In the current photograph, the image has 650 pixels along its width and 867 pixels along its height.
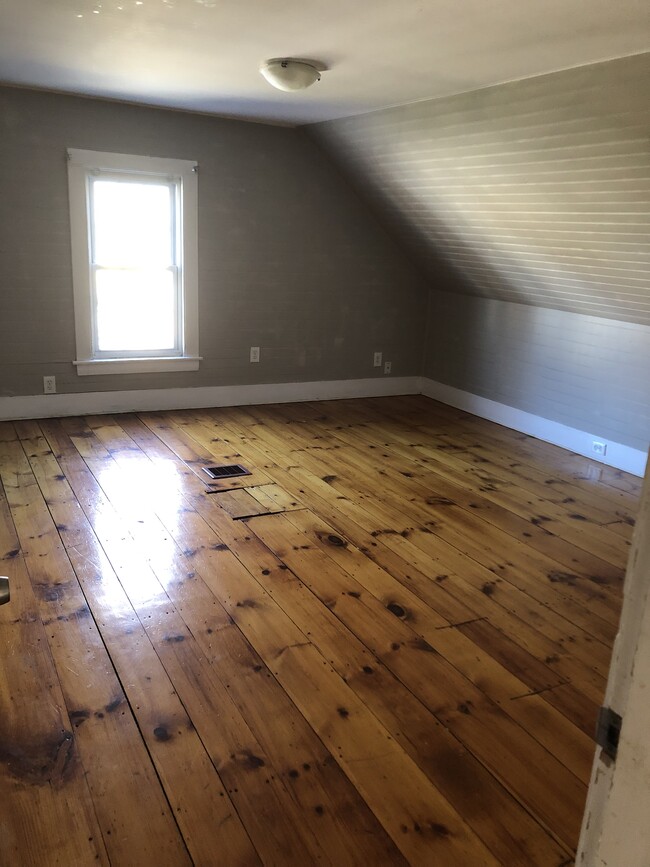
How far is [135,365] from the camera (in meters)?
5.11

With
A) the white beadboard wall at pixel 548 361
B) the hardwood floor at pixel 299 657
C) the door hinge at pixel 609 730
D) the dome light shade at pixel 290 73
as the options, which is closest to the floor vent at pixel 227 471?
the hardwood floor at pixel 299 657

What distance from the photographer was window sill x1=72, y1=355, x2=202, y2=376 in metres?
4.96

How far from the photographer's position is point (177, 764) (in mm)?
1828

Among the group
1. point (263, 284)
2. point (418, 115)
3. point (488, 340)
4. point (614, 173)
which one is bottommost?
point (488, 340)

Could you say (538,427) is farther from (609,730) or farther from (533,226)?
(609,730)

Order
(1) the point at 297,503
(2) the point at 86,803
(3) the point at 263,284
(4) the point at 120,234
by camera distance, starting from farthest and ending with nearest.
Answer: (3) the point at 263,284
(4) the point at 120,234
(1) the point at 297,503
(2) the point at 86,803

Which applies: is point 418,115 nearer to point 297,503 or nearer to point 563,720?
point 297,503

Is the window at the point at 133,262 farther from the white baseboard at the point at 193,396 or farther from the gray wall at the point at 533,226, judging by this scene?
the gray wall at the point at 533,226

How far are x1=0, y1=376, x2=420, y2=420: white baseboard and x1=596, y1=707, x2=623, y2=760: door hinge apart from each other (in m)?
4.78

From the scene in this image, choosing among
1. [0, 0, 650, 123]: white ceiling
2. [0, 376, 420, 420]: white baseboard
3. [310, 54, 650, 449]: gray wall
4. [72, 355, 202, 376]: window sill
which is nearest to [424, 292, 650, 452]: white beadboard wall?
[310, 54, 650, 449]: gray wall

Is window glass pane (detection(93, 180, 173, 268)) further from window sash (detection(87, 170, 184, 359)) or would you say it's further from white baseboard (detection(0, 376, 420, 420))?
white baseboard (detection(0, 376, 420, 420))

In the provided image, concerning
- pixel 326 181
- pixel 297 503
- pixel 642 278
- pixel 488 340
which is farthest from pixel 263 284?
pixel 642 278

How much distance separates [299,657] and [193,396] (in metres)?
3.39

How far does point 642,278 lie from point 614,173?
76cm
